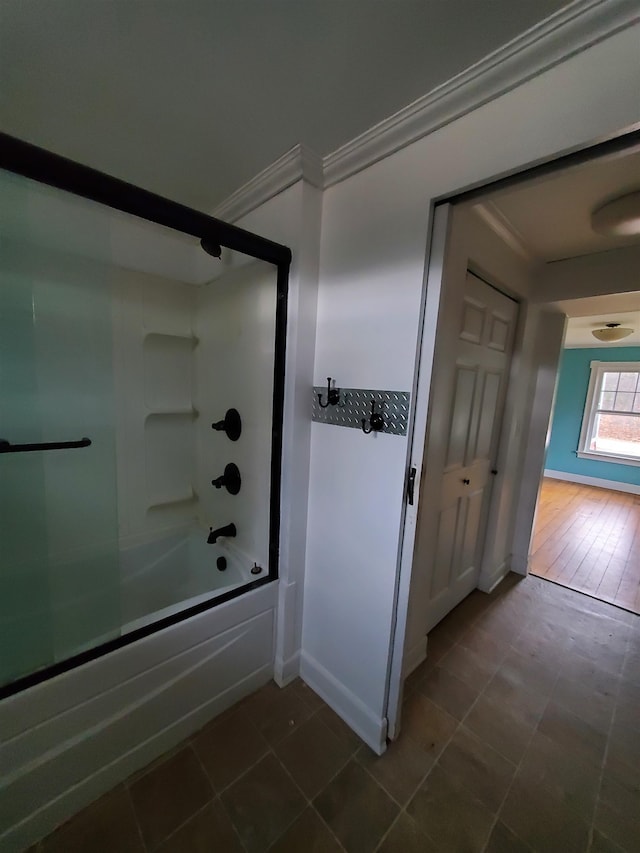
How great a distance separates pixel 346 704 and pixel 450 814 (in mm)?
445

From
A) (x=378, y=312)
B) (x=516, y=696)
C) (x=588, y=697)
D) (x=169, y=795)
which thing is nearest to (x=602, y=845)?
(x=516, y=696)

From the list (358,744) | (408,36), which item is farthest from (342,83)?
(358,744)

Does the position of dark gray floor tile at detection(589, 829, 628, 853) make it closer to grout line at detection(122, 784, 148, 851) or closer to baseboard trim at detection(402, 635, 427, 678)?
baseboard trim at detection(402, 635, 427, 678)

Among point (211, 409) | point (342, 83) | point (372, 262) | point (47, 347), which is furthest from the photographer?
point (211, 409)

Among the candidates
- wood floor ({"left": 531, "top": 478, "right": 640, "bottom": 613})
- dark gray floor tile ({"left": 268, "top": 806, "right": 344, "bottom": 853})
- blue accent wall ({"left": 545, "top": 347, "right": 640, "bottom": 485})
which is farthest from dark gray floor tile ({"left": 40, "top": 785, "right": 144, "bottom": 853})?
blue accent wall ({"left": 545, "top": 347, "right": 640, "bottom": 485})

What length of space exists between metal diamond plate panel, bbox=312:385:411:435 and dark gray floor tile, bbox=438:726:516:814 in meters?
1.28

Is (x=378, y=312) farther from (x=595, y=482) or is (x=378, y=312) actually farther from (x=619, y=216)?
(x=595, y=482)

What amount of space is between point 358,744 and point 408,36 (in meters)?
2.29

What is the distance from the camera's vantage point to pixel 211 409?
6.40 feet

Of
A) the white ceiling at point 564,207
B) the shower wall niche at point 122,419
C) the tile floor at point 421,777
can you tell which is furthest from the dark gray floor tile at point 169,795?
the white ceiling at point 564,207

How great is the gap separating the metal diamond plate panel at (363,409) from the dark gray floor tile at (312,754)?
1.26m

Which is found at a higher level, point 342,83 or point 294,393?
point 342,83

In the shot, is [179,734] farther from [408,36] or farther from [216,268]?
[408,36]

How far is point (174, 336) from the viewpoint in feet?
6.33
